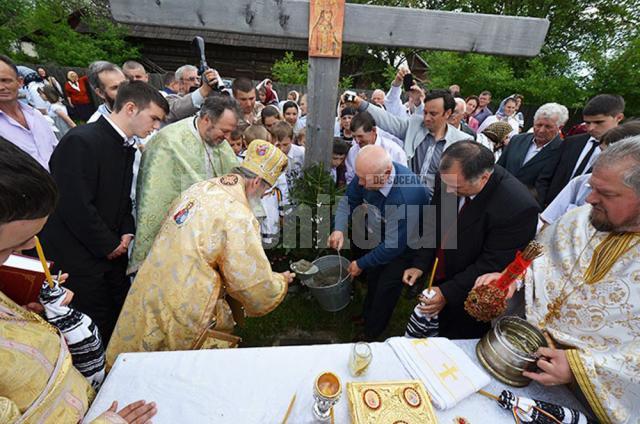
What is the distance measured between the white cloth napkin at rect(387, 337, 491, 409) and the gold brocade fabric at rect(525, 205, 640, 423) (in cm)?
47

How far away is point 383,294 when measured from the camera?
3.28 metres

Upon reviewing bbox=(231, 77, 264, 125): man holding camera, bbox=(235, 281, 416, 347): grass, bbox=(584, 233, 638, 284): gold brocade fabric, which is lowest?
bbox=(235, 281, 416, 347): grass

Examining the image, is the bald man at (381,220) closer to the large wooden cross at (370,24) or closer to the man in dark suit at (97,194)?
the large wooden cross at (370,24)

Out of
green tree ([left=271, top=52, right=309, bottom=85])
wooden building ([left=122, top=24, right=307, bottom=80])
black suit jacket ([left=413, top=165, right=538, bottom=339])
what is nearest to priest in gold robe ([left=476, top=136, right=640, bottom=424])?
black suit jacket ([left=413, top=165, right=538, bottom=339])

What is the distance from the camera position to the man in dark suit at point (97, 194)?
7.73ft

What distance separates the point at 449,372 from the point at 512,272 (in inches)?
26.7

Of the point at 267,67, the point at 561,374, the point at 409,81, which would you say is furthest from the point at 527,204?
the point at 267,67

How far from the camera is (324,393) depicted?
1.35 m

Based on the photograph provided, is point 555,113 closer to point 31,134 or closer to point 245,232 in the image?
point 245,232

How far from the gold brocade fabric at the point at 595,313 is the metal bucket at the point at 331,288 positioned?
1.65 meters

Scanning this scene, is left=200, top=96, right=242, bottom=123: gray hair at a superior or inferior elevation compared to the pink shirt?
superior

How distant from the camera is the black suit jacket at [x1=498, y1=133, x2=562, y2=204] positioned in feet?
13.7

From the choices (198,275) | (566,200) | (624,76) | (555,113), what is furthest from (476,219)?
(624,76)

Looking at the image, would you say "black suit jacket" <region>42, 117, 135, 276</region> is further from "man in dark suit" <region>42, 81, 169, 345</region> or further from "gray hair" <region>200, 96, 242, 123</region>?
"gray hair" <region>200, 96, 242, 123</region>
